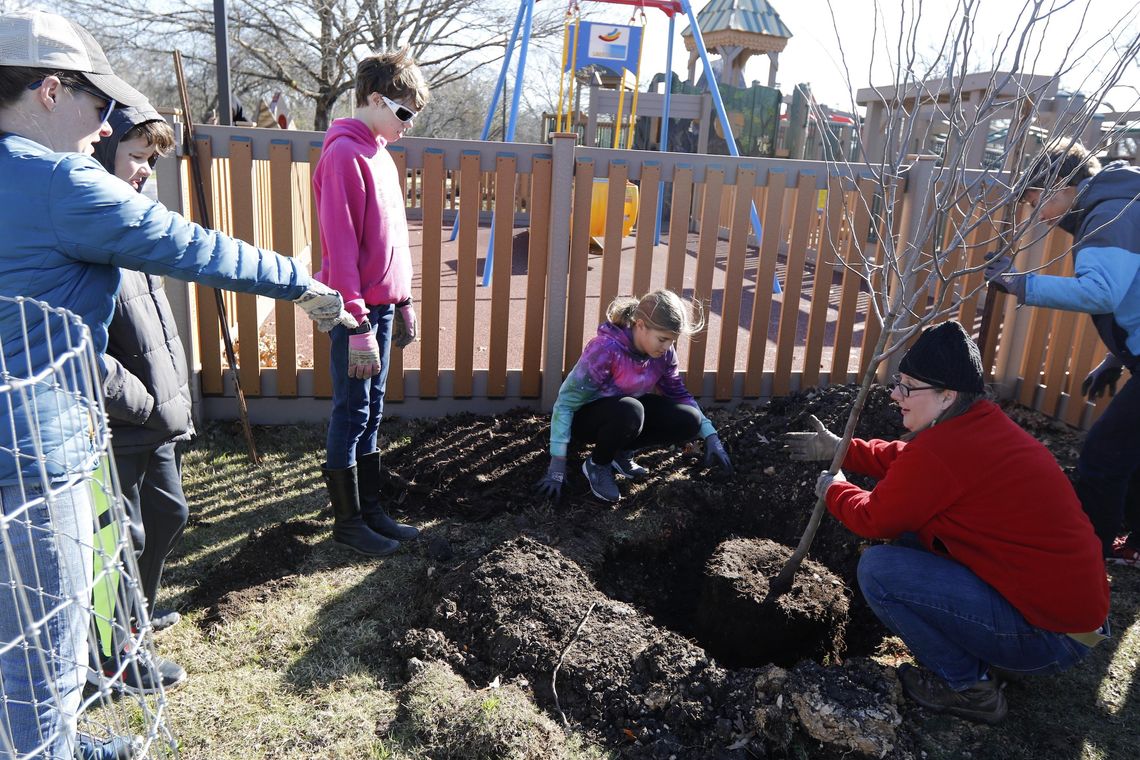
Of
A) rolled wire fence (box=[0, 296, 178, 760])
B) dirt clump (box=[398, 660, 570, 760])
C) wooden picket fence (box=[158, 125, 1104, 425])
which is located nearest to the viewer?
rolled wire fence (box=[0, 296, 178, 760])

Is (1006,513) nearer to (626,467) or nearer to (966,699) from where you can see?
(966,699)

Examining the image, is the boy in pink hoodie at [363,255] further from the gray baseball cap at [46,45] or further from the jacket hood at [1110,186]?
the jacket hood at [1110,186]

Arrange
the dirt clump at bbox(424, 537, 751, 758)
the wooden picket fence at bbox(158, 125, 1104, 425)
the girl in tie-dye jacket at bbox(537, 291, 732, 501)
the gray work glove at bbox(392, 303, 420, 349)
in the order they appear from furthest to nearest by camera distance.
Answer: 1. the wooden picket fence at bbox(158, 125, 1104, 425)
2. the girl in tie-dye jacket at bbox(537, 291, 732, 501)
3. the gray work glove at bbox(392, 303, 420, 349)
4. the dirt clump at bbox(424, 537, 751, 758)

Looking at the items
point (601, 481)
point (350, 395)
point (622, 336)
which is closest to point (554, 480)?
point (601, 481)

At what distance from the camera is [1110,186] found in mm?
3229

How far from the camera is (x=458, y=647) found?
9.38 feet

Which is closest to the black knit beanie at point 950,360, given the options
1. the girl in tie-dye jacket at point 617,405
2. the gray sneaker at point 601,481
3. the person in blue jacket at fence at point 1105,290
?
the person in blue jacket at fence at point 1105,290

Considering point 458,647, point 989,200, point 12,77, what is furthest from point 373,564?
point 989,200

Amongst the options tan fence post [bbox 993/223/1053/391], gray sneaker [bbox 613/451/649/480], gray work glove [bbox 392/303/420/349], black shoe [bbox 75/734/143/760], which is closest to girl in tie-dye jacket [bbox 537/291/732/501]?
gray sneaker [bbox 613/451/649/480]

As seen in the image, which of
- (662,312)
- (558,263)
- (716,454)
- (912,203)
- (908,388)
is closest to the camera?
(908,388)

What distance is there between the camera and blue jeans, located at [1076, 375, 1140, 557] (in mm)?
3297

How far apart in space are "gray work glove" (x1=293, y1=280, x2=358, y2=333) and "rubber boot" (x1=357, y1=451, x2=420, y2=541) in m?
1.20

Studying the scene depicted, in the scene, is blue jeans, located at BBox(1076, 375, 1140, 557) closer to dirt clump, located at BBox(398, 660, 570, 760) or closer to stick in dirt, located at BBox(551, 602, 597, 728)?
stick in dirt, located at BBox(551, 602, 597, 728)

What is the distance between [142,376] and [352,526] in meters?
1.33
